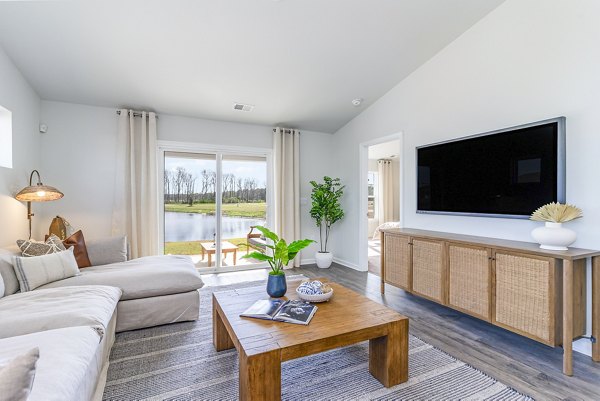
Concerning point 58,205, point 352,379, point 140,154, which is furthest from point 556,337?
point 58,205

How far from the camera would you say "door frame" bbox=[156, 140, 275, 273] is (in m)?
4.30

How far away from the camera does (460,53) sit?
3133 millimetres

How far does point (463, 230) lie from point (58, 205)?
16.5ft

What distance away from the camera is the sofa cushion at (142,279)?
2.49 m

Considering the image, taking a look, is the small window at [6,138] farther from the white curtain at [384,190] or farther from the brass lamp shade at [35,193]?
the white curtain at [384,190]

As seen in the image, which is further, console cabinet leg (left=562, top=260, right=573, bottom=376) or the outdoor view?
the outdoor view

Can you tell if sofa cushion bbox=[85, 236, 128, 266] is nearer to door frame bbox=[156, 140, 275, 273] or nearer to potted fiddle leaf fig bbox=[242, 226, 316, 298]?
door frame bbox=[156, 140, 275, 273]

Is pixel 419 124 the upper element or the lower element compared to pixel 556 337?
upper

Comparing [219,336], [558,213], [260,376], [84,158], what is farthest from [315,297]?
[84,158]

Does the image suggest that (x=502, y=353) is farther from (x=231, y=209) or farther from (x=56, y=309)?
(x=231, y=209)

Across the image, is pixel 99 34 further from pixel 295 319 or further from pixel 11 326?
pixel 295 319

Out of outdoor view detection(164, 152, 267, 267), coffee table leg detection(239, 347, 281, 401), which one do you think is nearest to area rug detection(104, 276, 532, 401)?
coffee table leg detection(239, 347, 281, 401)

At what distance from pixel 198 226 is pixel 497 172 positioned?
4.06 metres

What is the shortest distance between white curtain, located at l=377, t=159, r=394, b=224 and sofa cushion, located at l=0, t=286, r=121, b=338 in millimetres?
7303
